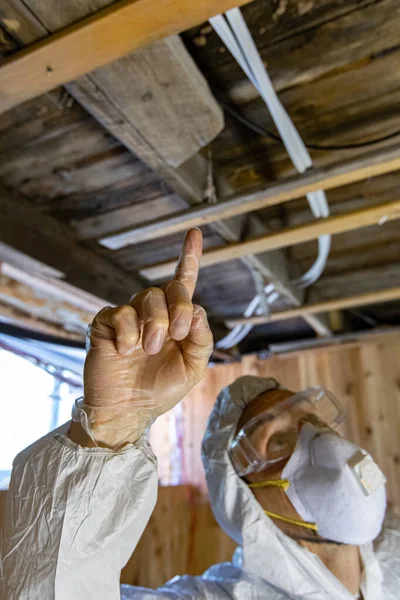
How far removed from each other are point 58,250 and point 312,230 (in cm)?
95

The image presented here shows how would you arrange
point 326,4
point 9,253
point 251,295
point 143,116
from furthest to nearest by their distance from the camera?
point 251,295, point 9,253, point 143,116, point 326,4

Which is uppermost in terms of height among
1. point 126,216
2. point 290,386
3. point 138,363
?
point 126,216

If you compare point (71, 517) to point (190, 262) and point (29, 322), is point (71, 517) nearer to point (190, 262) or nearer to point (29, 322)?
point (190, 262)

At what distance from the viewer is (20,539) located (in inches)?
29.2

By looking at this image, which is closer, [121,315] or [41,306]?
[121,315]

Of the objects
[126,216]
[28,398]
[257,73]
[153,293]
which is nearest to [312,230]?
[257,73]

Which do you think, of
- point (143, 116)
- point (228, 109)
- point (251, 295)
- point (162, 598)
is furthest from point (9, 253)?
point (251, 295)

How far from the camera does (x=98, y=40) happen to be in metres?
0.84

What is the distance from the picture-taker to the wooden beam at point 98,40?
785 millimetres

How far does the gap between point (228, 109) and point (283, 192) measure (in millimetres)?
281

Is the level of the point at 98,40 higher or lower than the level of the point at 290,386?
higher

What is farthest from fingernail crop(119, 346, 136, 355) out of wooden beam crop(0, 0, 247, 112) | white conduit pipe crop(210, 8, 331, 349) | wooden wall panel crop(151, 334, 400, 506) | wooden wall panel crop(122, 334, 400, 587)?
wooden wall panel crop(151, 334, 400, 506)

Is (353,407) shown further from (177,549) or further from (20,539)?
(20,539)

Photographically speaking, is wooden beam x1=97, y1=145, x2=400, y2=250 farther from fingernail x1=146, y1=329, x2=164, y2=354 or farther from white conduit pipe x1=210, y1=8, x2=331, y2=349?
fingernail x1=146, y1=329, x2=164, y2=354
